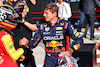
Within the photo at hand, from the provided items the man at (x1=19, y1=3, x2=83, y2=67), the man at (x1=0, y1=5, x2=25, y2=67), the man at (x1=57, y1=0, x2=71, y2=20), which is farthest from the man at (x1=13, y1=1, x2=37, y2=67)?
the man at (x1=57, y1=0, x2=71, y2=20)

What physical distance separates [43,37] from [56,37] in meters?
0.23

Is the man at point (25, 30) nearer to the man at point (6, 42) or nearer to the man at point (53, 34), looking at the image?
the man at point (53, 34)

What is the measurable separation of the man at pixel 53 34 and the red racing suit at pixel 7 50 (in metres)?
0.57

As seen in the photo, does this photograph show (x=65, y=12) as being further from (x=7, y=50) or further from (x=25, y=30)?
(x=7, y=50)

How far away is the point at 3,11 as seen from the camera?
2.32 meters

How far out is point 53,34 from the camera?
118 inches

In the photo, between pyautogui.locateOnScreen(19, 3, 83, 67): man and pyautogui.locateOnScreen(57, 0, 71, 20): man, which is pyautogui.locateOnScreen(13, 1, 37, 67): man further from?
pyautogui.locateOnScreen(57, 0, 71, 20): man

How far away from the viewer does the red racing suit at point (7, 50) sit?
2.17 m

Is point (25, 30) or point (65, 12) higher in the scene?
point (65, 12)

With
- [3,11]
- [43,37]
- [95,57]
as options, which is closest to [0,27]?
[3,11]

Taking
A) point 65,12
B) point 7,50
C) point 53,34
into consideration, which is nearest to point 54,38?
point 53,34

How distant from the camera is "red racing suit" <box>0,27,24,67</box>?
7.13ft

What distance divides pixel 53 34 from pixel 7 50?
3.20ft

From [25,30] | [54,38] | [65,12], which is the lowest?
[54,38]
